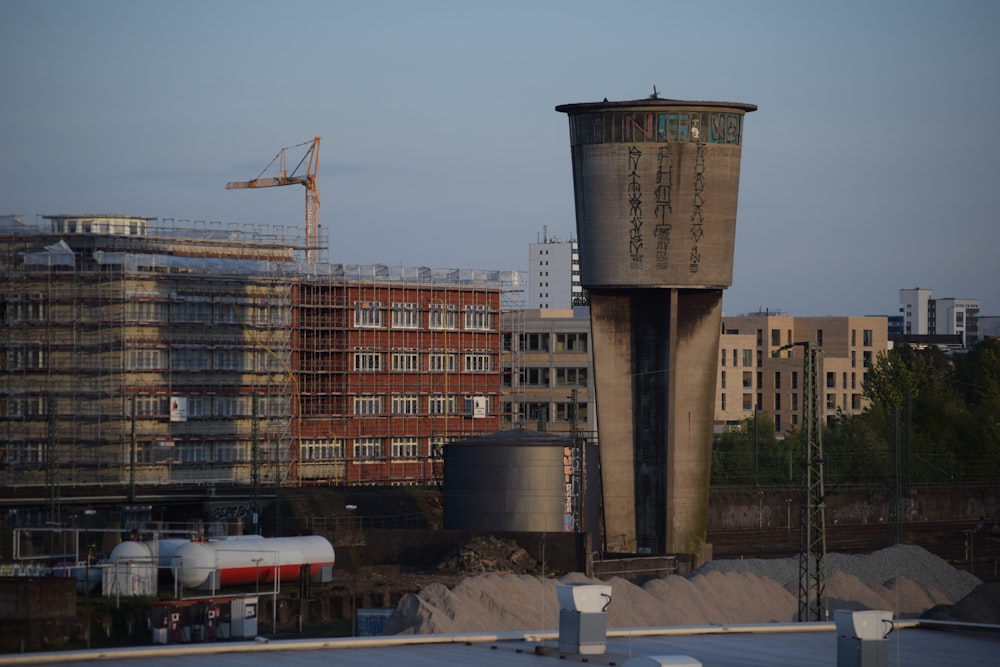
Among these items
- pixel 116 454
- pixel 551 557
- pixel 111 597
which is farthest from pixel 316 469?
pixel 111 597

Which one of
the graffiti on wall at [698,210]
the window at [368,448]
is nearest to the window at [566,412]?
the window at [368,448]

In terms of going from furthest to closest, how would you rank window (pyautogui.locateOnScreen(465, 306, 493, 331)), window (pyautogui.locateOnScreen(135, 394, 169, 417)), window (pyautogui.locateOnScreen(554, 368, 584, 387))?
window (pyautogui.locateOnScreen(554, 368, 584, 387)) → window (pyautogui.locateOnScreen(465, 306, 493, 331)) → window (pyautogui.locateOnScreen(135, 394, 169, 417))

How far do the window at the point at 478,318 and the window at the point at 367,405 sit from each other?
30.6 feet

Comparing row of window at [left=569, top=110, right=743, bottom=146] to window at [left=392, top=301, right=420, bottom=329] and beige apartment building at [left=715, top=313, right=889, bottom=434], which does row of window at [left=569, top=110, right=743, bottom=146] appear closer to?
window at [left=392, top=301, right=420, bottom=329]

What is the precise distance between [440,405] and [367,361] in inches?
274

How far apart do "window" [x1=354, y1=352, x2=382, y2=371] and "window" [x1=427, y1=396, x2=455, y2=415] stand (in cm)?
491

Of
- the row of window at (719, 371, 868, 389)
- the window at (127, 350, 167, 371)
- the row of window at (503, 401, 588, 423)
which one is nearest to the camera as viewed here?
the window at (127, 350, 167, 371)

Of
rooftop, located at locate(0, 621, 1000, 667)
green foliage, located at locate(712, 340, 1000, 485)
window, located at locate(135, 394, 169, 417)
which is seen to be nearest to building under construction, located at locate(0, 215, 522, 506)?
window, located at locate(135, 394, 169, 417)

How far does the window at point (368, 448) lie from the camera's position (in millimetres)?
103625

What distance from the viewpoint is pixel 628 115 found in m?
71.1

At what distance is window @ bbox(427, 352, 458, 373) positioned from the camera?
108500 millimetres

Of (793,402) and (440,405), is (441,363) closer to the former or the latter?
(440,405)

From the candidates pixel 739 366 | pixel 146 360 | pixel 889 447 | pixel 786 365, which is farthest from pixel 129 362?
pixel 786 365

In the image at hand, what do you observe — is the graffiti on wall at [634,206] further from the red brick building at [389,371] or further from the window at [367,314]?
the window at [367,314]
